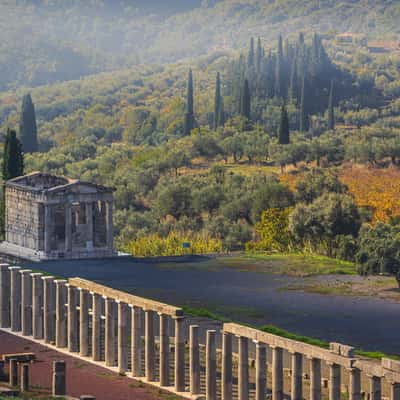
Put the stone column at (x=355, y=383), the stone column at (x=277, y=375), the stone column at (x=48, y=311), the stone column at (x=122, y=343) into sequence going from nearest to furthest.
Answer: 1. the stone column at (x=355, y=383)
2. the stone column at (x=277, y=375)
3. the stone column at (x=122, y=343)
4. the stone column at (x=48, y=311)

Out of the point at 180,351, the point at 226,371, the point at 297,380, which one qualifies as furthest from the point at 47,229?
the point at 297,380

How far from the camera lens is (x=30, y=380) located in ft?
157

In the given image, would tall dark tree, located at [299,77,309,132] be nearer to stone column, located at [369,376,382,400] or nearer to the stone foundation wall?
the stone foundation wall

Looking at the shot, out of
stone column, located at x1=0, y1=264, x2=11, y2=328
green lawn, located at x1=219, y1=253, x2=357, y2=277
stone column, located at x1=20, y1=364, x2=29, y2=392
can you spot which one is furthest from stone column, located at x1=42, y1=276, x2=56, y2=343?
green lawn, located at x1=219, y1=253, x2=357, y2=277

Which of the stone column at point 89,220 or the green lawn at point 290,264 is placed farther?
the stone column at point 89,220

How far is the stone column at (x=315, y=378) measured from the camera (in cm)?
4106

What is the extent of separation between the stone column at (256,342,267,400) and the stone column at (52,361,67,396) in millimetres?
6165

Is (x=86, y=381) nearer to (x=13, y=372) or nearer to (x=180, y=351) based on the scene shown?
(x=13, y=372)

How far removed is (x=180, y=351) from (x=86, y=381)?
342cm

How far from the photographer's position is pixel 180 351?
153 ft

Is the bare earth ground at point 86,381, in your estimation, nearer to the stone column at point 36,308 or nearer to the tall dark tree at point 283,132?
the stone column at point 36,308

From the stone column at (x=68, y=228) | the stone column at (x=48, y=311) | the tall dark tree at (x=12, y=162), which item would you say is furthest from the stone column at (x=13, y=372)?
the tall dark tree at (x=12, y=162)

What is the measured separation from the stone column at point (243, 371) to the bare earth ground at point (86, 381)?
261 centimetres

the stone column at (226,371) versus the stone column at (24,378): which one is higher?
the stone column at (226,371)
